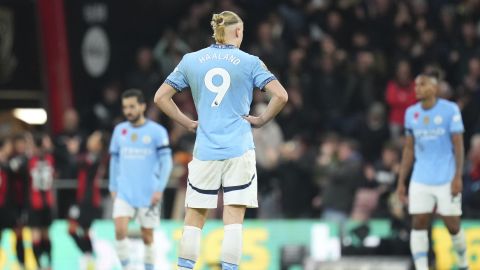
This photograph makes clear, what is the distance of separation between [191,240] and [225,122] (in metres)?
1.10

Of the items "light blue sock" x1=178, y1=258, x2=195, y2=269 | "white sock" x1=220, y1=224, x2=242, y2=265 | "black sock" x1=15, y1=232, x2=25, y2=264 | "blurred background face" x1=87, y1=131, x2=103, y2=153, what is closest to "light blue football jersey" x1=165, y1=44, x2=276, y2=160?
"white sock" x1=220, y1=224, x2=242, y2=265

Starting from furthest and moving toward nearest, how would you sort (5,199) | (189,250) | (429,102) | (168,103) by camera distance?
(5,199) < (429,102) < (168,103) < (189,250)

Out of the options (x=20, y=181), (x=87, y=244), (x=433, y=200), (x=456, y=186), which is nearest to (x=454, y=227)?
(x=433, y=200)

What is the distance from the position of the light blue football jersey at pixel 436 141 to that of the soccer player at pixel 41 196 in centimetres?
733

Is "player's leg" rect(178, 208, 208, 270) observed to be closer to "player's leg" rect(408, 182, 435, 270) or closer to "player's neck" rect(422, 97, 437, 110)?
"player's leg" rect(408, 182, 435, 270)

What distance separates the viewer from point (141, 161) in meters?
15.9

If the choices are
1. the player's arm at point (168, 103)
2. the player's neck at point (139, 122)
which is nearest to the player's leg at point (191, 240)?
the player's arm at point (168, 103)

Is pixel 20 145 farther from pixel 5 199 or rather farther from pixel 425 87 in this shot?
pixel 425 87

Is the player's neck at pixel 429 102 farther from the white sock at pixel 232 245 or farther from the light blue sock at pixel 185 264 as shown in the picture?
the light blue sock at pixel 185 264

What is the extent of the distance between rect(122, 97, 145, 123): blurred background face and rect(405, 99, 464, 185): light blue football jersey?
3373mm

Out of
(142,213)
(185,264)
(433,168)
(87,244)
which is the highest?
(433,168)

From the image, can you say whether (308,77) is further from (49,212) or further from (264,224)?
(49,212)

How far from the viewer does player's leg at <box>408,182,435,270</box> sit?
14844 millimetres

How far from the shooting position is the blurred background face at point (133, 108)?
15828 mm
